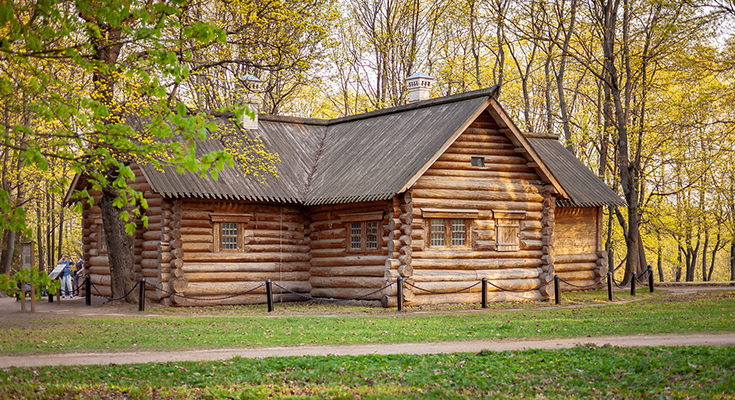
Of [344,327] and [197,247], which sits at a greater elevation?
[197,247]

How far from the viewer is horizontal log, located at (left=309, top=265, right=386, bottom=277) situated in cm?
2344

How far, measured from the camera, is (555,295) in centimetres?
2417

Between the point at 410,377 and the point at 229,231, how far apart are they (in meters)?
15.1

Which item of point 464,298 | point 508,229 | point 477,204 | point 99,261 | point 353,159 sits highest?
point 353,159

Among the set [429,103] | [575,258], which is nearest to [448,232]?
[429,103]

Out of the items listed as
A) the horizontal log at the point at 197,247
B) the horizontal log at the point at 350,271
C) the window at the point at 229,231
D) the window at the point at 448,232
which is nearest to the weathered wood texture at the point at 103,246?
the horizontal log at the point at 197,247

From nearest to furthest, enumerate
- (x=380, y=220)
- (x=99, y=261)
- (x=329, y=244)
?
(x=380, y=220) → (x=329, y=244) → (x=99, y=261)

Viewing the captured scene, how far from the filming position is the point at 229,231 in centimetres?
2466

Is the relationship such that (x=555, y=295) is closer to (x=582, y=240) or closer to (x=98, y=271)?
(x=582, y=240)

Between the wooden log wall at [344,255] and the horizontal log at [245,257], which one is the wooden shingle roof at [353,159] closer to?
the wooden log wall at [344,255]

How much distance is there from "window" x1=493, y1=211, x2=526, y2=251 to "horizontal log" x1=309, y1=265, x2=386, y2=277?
13.6 ft

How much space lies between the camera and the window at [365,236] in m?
24.0

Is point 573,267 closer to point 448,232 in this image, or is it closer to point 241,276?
point 448,232

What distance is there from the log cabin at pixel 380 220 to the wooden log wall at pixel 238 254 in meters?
0.04
